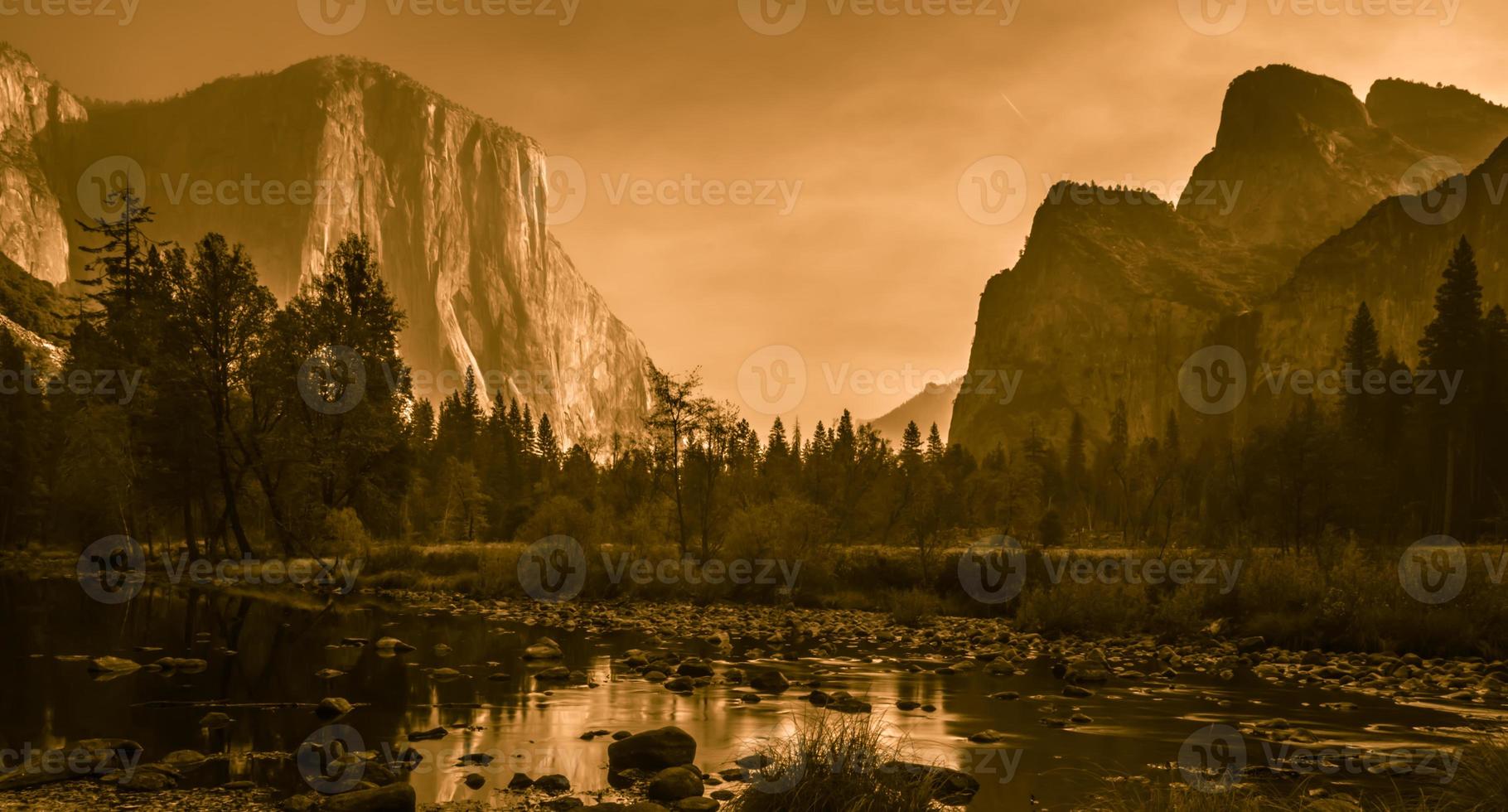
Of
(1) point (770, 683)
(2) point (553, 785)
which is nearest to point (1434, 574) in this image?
(1) point (770, 683)

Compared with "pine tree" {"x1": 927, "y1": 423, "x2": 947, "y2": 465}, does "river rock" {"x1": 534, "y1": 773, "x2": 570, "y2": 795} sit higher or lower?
lower

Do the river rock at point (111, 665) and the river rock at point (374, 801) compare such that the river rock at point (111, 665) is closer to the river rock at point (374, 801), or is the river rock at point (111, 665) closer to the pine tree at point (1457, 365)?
the river rock at point (374, 801)

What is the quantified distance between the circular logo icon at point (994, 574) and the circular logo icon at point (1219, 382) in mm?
171116

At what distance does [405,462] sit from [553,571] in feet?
34.4

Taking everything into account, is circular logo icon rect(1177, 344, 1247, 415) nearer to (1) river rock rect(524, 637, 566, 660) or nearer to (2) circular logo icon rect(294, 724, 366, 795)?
(1) river rock rect(524, 637, 566, 660)

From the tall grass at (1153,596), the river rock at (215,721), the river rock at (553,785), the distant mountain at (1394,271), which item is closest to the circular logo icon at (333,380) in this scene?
the tall grass at (1153,596)

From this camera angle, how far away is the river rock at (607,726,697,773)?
459 inches

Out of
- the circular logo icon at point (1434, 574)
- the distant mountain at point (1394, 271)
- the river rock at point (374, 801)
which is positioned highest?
the distant mountain at point (1394, 271)

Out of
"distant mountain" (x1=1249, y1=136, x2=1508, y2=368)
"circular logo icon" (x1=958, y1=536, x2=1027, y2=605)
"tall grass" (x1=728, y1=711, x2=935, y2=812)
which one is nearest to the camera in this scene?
"tall grass" (x1=728, y1=711, x2=935, y2=812)

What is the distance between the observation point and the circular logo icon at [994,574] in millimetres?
31500

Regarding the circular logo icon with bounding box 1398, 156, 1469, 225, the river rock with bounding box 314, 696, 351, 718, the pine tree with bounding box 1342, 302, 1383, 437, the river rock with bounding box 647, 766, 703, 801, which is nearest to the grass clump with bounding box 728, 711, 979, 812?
the river rock with bounding box 647, 766, 703, 801

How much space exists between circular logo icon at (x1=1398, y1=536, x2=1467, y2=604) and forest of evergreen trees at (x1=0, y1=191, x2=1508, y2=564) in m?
8.52

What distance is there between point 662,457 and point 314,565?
1665 cm

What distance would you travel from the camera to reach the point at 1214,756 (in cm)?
1231
